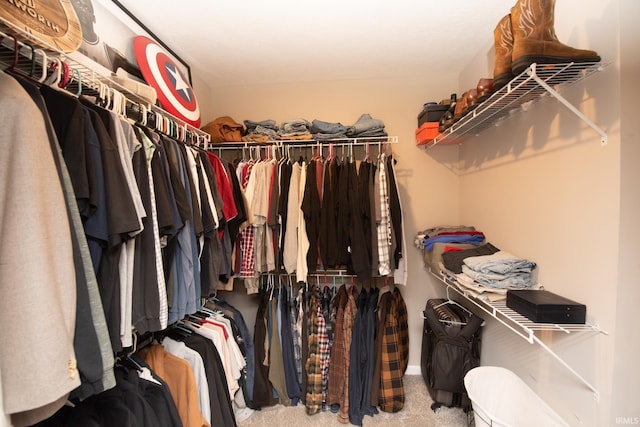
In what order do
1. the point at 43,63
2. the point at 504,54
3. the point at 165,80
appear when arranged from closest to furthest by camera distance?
the point at 43,63 → the point at 504,54 → the point at 165,80

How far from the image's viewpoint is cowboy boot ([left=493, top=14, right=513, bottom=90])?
3.61 feet

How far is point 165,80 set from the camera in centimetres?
155

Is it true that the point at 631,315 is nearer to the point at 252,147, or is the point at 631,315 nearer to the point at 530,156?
the point at 530,156

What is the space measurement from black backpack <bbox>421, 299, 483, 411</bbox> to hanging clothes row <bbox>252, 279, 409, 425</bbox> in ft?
0.79

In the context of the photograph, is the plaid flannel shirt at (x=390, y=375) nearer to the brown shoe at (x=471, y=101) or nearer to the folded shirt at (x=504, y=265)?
the folded shirt at (x=504, y=265)

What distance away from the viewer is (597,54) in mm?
966

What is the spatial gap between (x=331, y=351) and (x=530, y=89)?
1.88 meters

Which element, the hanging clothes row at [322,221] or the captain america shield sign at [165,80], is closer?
the captain america shield sign at [165,80]

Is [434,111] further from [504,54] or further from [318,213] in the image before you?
[318,213]

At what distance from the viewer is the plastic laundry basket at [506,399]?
1.21m

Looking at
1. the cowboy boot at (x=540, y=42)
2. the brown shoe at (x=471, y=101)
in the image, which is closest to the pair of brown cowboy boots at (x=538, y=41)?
the cowboy boot at (x=540, y=42)

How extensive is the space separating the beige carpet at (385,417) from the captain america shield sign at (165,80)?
202cm

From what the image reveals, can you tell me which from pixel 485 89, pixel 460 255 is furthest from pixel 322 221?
pixel 485 89

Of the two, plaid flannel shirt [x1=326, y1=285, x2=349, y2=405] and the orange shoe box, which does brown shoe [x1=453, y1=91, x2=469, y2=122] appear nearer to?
the orange shoe box
